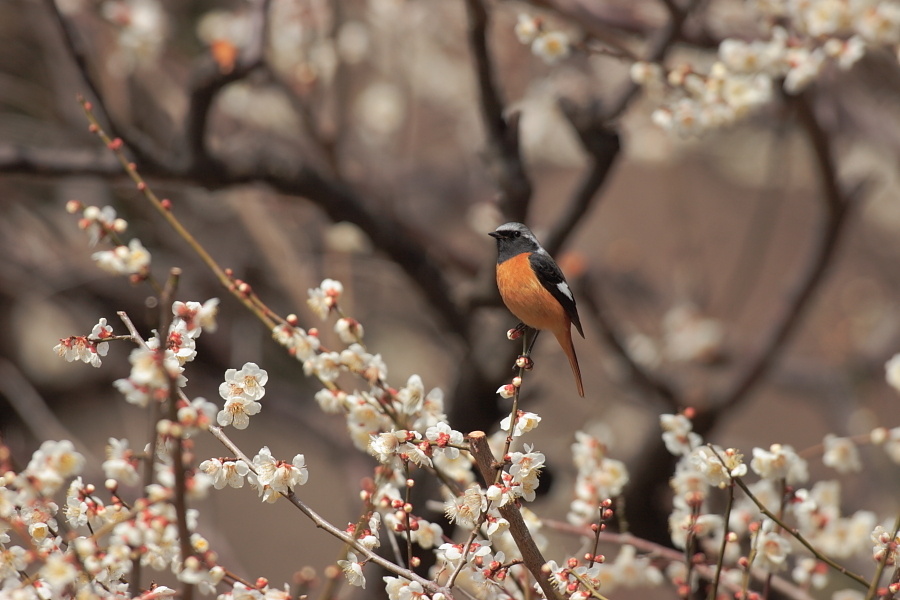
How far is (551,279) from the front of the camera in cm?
176

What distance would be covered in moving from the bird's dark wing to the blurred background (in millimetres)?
609

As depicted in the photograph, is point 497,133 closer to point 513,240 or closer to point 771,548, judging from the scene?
point 513,240

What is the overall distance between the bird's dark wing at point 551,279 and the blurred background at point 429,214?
2.00 ft

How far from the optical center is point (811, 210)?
24.1ft

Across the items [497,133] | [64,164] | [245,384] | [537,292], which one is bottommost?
[245,384]

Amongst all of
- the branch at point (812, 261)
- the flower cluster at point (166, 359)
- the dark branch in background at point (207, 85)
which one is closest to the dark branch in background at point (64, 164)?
the dark branch in background at point (207, 85)

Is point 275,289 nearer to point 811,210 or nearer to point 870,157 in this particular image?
point 870,157

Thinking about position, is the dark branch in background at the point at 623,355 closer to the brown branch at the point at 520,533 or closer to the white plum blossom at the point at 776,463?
the white plum blossom at the point at 776,463

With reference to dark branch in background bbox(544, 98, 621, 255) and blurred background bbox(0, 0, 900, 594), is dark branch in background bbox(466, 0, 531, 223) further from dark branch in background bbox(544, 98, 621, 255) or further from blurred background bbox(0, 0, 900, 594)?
dark branch in background bbox(544, 98, 621, 255)

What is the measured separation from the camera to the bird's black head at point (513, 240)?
188 cm

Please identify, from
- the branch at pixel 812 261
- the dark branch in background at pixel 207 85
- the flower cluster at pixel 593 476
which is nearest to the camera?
the flower cluster at pixel 593 476

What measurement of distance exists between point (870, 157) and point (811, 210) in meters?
2.42

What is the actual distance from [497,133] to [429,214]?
10.8ft

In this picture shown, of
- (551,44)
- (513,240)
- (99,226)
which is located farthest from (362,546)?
(551,44)
